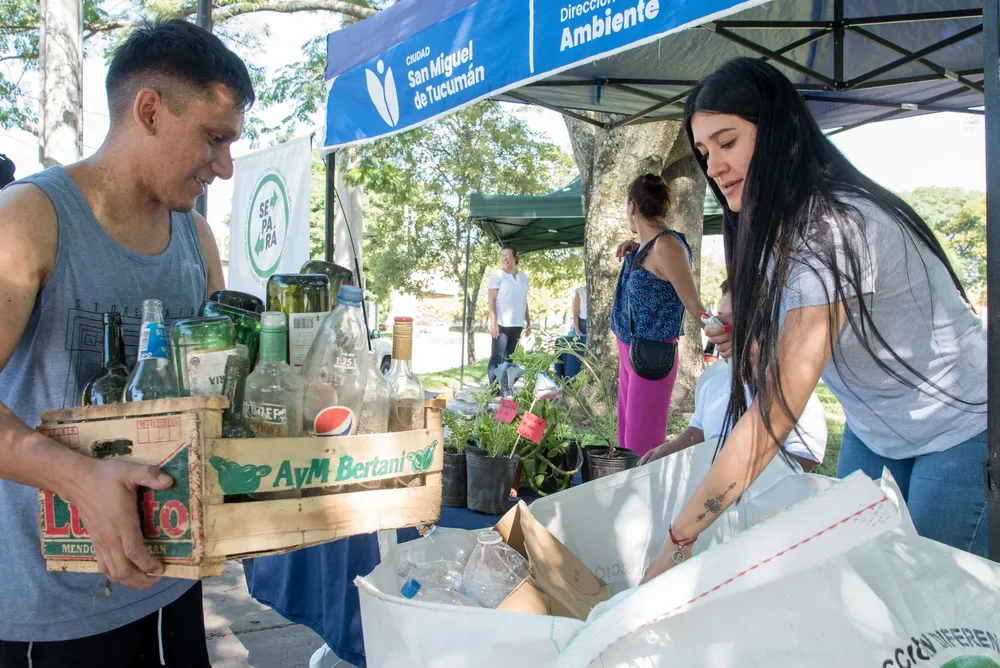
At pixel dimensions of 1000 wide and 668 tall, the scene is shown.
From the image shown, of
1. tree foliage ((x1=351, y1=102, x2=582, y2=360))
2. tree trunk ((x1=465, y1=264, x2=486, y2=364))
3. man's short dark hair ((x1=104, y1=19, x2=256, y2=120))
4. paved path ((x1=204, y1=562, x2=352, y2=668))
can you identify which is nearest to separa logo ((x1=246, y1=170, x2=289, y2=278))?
paved path ((x1=204, y1=562, x2=352, y2=668))

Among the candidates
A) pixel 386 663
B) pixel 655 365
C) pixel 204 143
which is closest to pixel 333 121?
pixel 655 365

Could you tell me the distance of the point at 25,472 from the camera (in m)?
1.00

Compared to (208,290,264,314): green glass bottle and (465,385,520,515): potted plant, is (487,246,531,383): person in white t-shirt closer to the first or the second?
(465,385,520,515): potted plant

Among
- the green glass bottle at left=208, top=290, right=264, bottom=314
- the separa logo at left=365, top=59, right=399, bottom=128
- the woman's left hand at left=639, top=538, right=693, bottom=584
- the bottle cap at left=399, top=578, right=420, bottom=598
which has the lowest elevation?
the bottle cap at left=399, top=578, right=420, bottom=598


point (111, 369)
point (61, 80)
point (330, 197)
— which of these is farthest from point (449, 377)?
point (111, 369)

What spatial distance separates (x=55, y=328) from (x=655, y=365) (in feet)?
9.35

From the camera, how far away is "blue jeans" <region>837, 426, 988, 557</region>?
4.54 ft

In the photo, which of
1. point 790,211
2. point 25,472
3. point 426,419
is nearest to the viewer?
point 25,472

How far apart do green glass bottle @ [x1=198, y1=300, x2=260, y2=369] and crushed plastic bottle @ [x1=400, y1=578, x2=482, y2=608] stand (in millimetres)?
465

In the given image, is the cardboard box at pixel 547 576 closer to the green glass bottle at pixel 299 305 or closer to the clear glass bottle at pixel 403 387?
the clear glass bottle at pixel 403 387

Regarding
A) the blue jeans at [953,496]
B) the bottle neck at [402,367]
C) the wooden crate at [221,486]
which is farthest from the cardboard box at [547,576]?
the blue jeans at [953,496]

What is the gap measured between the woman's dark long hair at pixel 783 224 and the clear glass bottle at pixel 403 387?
593mm

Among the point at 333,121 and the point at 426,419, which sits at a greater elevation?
the point at 333,121

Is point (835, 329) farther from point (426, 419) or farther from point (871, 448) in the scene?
point (426, 419)
